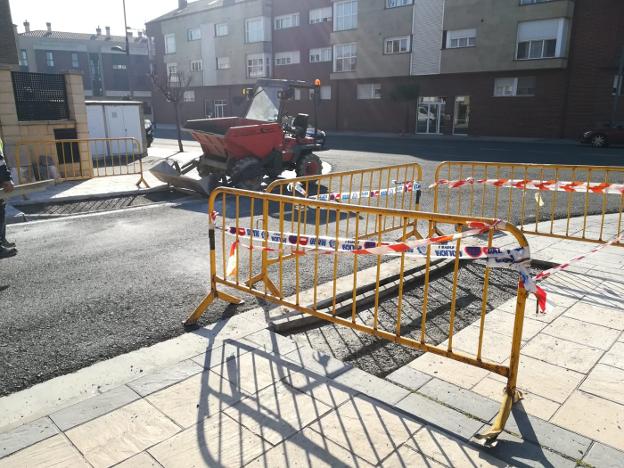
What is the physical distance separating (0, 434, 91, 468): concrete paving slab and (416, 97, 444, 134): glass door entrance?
111 ft

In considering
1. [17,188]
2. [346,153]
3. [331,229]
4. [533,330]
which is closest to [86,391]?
[533,330]

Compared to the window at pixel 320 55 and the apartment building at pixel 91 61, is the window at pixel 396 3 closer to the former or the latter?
the window at pixel 320 55

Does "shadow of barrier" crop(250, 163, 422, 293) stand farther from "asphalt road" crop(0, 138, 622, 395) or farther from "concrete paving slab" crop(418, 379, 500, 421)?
"concrete paving slab" crop(418, 379, 500, 421)

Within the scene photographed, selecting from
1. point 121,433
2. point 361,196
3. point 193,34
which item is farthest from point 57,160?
point 193,34

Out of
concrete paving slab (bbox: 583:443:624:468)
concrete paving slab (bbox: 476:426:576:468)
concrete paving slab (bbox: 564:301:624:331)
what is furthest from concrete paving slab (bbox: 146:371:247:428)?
concrete paving slab (bbox: 564:301:624:331)

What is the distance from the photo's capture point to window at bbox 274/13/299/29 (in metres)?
41.0

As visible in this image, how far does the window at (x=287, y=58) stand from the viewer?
4128cm

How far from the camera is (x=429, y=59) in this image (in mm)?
32438

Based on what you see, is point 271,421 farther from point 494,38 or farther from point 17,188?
point 494,38

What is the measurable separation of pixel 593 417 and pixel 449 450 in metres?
1.10

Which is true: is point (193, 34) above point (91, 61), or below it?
above

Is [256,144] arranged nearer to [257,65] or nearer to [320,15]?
[320,15]

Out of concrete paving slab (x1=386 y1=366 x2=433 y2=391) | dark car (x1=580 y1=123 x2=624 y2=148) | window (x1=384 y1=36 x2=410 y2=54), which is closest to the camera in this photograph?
concrete paving slab (x1=386 y1=366 x2=433 y2=391)

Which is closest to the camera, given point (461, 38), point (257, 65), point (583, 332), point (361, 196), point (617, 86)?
point (583, 332)
